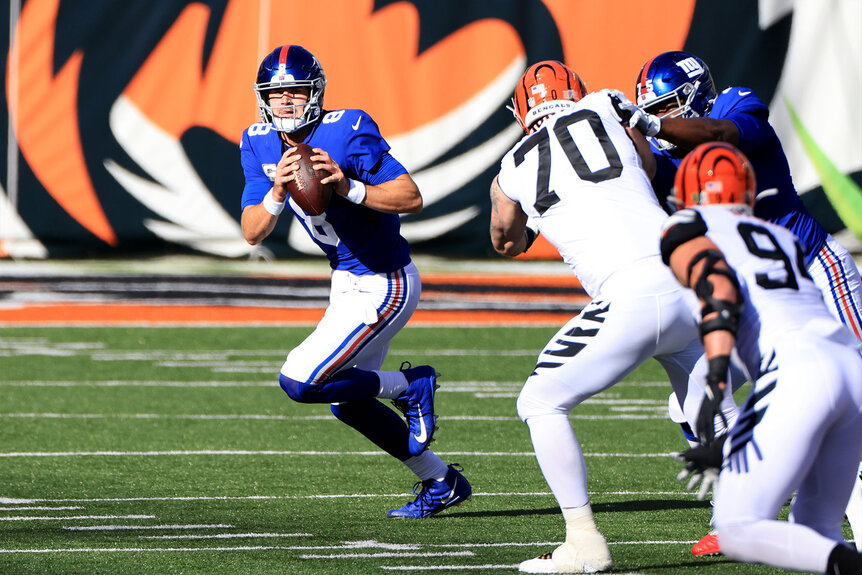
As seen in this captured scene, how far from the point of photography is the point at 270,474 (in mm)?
6180

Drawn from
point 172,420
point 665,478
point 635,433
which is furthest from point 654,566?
point 172,420

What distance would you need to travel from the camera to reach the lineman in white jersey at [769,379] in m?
3.27

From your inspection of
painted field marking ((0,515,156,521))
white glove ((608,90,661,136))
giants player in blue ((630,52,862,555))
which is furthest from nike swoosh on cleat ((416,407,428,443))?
white glove ((608,90,661,136))

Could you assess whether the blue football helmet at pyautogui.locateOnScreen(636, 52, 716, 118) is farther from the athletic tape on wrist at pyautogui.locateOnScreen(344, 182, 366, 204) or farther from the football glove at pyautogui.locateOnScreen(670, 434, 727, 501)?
the football glove at pyautogui.locateOnScreen(670, 434, 727, 501)

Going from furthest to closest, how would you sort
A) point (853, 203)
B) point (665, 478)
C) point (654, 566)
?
point (853, 203) → point (665, 478) → point (654, 566)

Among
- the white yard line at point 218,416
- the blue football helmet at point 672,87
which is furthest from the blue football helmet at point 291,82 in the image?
the white yard line at point 218,416

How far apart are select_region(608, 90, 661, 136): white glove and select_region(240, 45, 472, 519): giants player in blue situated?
1.12 m

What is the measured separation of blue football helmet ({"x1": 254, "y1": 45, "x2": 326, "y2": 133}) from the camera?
17.8ft

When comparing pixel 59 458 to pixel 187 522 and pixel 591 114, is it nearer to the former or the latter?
pixel 187 522

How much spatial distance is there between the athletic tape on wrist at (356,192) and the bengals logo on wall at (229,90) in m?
10.3

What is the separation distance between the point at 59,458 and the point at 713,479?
13.3 ft

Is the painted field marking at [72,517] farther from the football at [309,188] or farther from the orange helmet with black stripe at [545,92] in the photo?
the orange helmet with black stripe at [545,92]

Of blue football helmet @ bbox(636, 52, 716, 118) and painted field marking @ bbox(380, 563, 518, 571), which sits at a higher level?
blue football helmet @ bbox(636, 52, 716, 118)

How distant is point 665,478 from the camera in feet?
20.0
